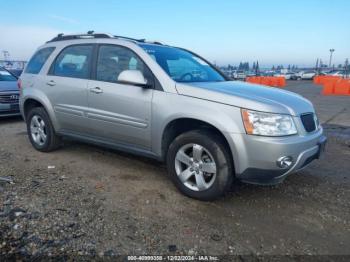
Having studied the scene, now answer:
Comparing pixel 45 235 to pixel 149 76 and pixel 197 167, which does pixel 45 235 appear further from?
pixel 149 76

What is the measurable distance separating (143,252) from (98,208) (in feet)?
3.09

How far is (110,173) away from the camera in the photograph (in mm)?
4418

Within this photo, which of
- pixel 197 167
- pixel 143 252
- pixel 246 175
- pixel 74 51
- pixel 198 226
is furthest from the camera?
pixel 74 51

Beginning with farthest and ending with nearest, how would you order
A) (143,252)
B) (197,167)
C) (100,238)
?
(197,167) < (100,238) < (143,252)

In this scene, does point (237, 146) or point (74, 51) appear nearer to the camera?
point (237, 146)

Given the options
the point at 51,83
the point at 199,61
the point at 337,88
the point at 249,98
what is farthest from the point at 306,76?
the point at 249,98

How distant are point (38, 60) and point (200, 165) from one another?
3.56 metres

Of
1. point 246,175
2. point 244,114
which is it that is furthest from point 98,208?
point 244,114

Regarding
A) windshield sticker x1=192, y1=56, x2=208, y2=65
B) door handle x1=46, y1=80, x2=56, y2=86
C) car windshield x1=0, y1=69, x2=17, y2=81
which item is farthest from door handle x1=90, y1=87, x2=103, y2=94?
car windshield x1=0, y1=69, x2=17, y2=81

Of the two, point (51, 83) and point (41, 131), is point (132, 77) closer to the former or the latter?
point (51, 83)

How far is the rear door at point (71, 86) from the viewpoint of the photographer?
14.8ft

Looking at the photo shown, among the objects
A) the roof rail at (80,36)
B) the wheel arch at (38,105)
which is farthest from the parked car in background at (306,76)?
the wheel arch at (38,105)

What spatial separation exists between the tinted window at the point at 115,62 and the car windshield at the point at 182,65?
199 mm

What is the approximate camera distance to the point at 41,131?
533cm
